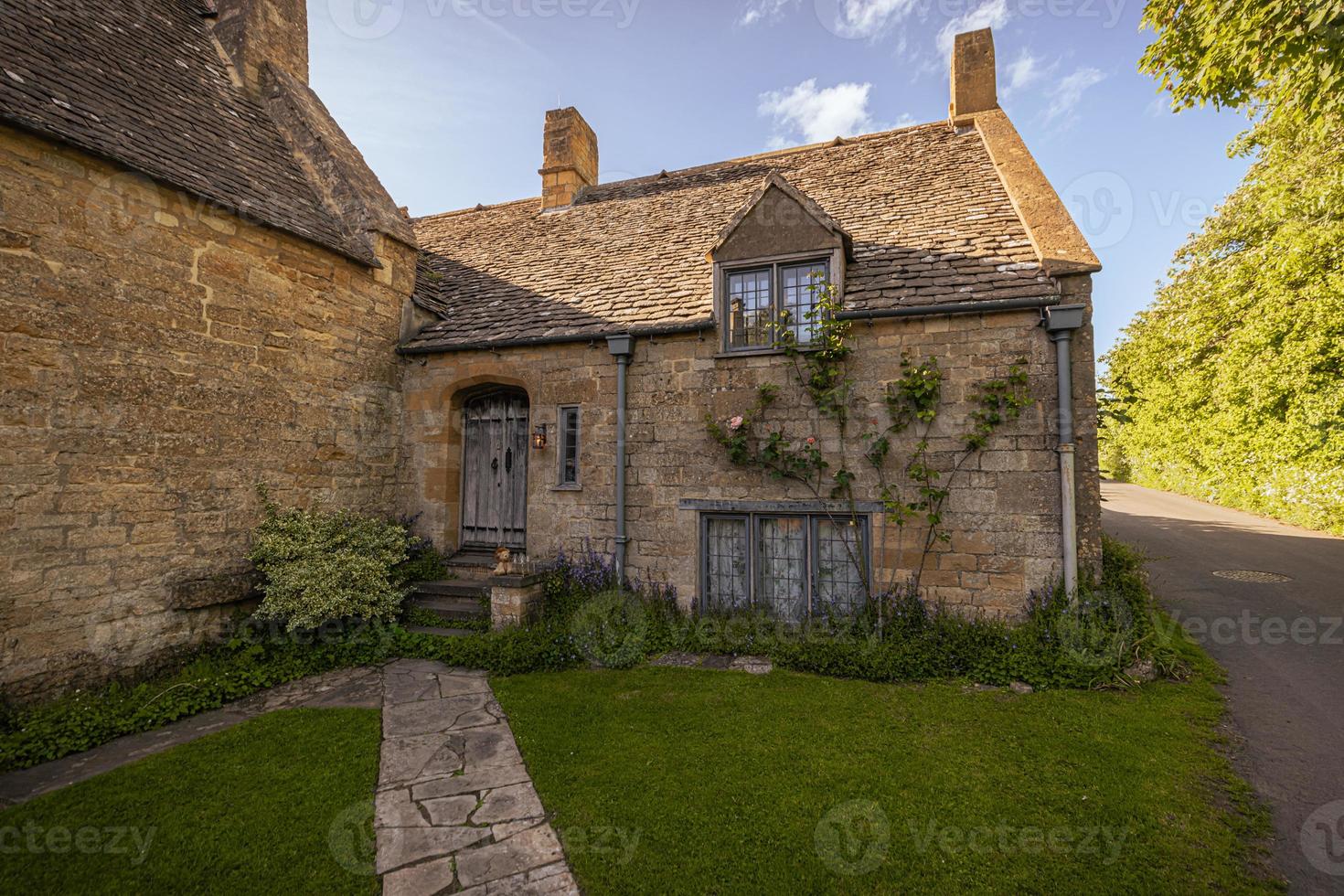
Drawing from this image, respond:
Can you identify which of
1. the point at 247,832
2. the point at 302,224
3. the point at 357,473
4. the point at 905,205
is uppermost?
the point at 905,205

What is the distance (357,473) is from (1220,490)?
87.0ft

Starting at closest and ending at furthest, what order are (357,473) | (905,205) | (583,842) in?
(583,842)
(357,473)
(905,205)

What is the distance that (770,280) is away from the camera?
8086mm

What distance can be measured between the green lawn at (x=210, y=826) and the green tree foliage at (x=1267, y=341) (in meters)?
17.2

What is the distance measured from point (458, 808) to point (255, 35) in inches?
468

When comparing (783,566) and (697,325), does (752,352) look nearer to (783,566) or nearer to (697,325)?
(697,325)

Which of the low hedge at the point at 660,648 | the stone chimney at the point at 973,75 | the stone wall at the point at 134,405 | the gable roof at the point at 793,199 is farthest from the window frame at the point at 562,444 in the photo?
the stone chimney at the point at 973,75

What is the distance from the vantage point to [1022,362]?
21.9 ft

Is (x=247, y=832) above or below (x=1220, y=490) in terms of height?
below

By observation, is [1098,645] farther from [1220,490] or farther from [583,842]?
[1220,490]

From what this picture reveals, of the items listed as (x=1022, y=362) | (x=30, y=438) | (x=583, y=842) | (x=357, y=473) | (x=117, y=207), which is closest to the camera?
(x=583, y=842)

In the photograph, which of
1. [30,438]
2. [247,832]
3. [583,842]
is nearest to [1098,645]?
[583,842]

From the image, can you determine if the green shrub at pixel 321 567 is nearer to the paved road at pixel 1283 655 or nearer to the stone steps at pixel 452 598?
the stone steps at pixel 452 598

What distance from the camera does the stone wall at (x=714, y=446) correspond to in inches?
260
